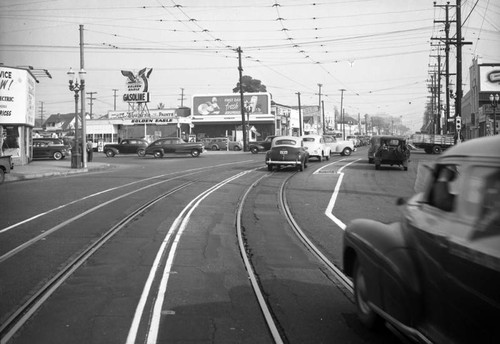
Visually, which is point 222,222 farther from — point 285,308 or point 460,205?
point 460,205

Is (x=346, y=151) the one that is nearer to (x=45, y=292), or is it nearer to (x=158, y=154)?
(x=158, y=154)

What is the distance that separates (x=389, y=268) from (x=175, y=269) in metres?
3.49

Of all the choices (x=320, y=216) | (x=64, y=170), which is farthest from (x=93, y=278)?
(x=64, y=170)

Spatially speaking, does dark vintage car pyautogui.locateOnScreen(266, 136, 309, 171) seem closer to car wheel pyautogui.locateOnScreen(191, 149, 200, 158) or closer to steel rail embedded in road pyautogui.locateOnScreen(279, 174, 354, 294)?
steel rail embedded in road pyautogui.locateOnScreen(279, 174, 354, 294)

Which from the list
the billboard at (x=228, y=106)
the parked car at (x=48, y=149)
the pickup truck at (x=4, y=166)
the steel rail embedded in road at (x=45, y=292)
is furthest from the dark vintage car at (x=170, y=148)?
the steel rail embedded in road at (x=45, y=292)

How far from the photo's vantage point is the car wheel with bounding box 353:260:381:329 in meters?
4.50

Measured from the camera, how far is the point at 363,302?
471 cm

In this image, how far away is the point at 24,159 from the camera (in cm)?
3061

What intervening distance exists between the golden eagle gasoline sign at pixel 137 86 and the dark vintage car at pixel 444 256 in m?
54.5

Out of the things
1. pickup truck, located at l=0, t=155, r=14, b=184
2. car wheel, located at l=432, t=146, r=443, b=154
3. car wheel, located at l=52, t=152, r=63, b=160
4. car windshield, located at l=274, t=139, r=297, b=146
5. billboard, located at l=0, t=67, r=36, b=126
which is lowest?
pickup truck, located at l=0, t=155, r=14, b=184

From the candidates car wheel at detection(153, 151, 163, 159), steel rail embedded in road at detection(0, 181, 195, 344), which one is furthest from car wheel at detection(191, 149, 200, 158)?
steel rail embedded in road at detection(0, 181, 195, 344)

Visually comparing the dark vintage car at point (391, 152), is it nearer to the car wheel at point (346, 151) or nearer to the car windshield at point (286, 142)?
the car windshield at point (286, 142)

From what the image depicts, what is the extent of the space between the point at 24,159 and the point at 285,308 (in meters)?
29.0

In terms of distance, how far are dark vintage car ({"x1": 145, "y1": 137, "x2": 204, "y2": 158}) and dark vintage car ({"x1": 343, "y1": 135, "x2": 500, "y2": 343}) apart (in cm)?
3745
